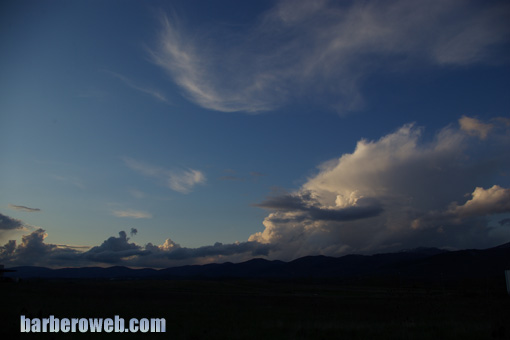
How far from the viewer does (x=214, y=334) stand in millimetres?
18797

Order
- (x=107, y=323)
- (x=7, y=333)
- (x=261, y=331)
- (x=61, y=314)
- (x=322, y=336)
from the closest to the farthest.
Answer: (x=7, y=333), (x=322, y=336), (x=261, y=331), (x=107, y=323), (x=61, y=314)

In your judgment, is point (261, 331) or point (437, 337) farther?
point (261, 331)

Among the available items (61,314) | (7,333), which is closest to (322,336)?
(7,333)

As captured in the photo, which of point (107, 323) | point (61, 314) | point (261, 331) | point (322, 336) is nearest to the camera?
point (322, 336)

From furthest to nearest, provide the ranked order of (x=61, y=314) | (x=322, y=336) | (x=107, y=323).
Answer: (x=61, y=314)
(x=107, y=323)
(x=322, y=336)

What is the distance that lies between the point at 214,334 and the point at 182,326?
4455mm

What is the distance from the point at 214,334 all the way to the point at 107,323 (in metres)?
7.22

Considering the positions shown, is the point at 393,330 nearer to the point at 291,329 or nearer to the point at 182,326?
the point at 291,329

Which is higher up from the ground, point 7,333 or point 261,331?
point 7,333

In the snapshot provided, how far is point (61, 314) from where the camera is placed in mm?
25297

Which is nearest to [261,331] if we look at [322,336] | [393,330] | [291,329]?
[291,329]

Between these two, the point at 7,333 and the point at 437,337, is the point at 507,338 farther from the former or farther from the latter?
the point at 7,333

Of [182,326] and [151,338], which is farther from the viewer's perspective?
[182,326]

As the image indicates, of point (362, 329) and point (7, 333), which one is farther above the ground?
point (7, 333)
